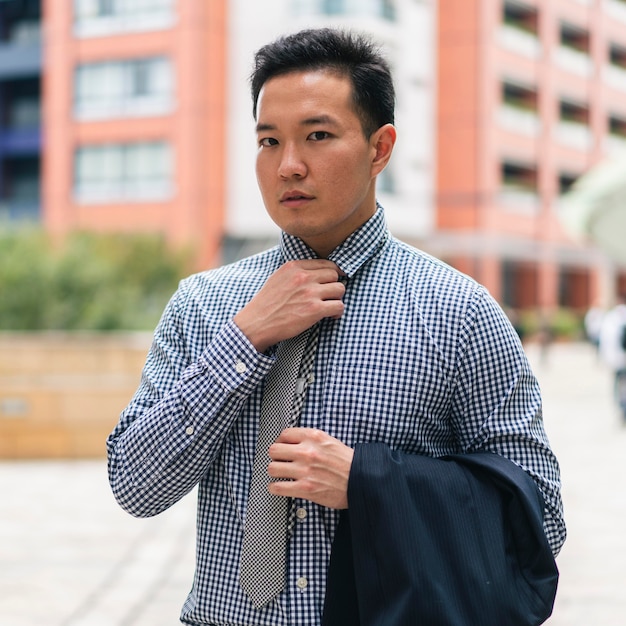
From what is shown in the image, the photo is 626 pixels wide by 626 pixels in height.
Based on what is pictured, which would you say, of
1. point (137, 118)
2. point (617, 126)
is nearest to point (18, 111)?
point (137, 118)

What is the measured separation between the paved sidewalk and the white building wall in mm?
26611

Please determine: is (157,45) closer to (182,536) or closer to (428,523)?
(182,536)

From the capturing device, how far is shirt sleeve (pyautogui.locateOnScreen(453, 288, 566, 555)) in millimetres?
1819

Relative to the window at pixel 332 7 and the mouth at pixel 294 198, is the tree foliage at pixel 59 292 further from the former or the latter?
the window at pixel 332 7

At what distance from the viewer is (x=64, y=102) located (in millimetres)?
39688

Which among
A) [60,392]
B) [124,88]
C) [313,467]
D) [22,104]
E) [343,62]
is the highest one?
[22,104]

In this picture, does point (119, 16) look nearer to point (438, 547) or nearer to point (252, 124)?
point (252, 124)

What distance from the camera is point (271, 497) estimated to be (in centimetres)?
183

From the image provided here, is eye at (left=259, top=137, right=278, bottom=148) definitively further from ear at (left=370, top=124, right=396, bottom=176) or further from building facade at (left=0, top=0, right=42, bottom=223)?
building facade at (left=0, top=0, right=42, bottom=223)

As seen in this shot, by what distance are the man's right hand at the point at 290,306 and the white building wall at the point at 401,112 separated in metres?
34.1

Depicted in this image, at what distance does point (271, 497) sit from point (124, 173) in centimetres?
3780

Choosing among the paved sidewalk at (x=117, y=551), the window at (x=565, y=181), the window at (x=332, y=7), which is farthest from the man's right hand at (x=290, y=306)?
the window at (x=565, y=181)

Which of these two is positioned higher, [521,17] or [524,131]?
[521,17]

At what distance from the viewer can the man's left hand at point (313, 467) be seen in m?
1.74
